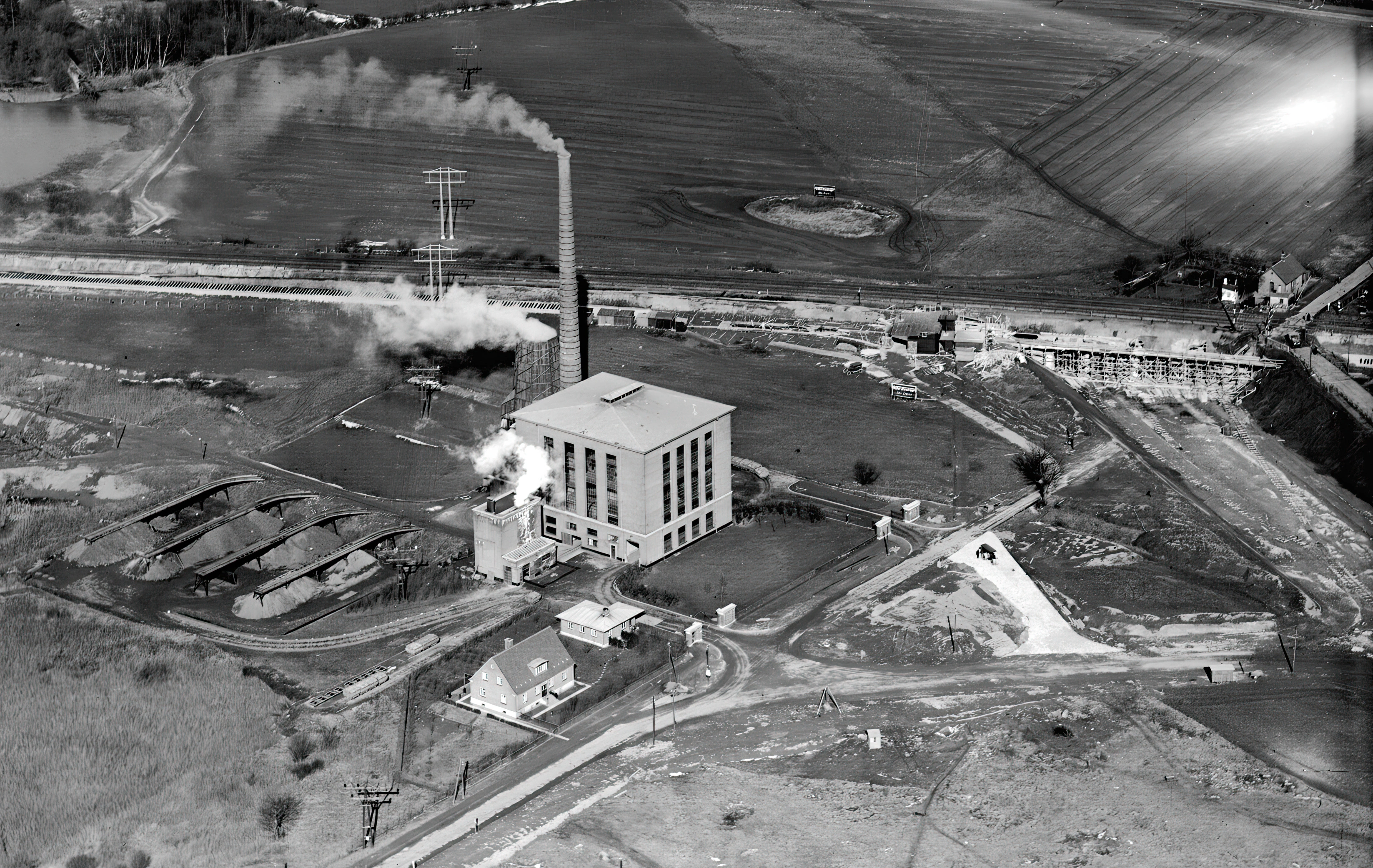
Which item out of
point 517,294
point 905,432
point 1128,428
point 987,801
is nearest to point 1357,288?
point 1128,428

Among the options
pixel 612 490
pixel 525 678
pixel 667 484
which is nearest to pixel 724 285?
pixel 667 484

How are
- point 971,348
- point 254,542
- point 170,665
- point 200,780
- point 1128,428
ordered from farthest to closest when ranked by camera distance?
point 971,348 < point 1128,428 < point 254,542 < point 170,665 < point 200,780

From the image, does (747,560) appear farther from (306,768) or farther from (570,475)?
(306,768)

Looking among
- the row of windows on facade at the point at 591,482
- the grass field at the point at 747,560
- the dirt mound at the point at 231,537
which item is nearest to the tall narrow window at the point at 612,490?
the row of windows on facade at the point at 591,482

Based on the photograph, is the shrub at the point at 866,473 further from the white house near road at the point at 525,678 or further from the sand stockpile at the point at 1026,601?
the white house near road at the point at 525,678

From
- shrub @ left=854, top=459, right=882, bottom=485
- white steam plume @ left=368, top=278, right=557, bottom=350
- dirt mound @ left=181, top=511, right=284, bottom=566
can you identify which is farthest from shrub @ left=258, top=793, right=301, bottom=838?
white steam plume @ left=368, top=278, right=557, bottom=350

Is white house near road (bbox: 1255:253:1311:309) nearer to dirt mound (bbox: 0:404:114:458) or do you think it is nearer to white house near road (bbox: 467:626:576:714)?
white house near road (bbox: 467:626:576:714)

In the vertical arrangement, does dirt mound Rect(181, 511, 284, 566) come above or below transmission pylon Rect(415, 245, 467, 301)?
below

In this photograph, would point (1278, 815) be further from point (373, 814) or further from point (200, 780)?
point (200, 780)
